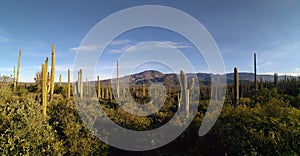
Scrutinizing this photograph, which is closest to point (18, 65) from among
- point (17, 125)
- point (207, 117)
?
point (17, 125)

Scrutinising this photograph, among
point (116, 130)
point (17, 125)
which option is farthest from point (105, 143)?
point (17, 125)

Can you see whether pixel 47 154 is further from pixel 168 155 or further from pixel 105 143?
pixel 168 155

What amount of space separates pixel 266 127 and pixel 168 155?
317 cm

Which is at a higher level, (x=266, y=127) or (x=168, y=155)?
(x=266, y=127)

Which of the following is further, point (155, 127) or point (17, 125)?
point (155, 127)

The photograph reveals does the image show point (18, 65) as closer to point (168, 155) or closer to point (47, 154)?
point (47, 154)

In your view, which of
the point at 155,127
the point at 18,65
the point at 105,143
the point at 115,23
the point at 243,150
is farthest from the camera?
the point at 18,65

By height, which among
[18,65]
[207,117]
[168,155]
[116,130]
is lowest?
[168,155]

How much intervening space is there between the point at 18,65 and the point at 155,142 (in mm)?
17896

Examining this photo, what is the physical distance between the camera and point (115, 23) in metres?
7.60

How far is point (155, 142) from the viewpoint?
8.08 m

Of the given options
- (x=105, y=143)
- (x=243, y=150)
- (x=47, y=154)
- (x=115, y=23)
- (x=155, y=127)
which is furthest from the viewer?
(x=155, y=127)

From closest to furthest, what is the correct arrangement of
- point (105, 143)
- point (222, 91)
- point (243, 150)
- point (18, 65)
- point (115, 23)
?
point (243, 150) → point (115, 23) → point (105, 143) → point (222, 91) → point (18, 65)

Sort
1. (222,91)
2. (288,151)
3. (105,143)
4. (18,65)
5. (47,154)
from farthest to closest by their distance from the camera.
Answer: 1. (18,65)
2. (222,91)
3. (105,143)
4. (47,154)
5. (288,151)
